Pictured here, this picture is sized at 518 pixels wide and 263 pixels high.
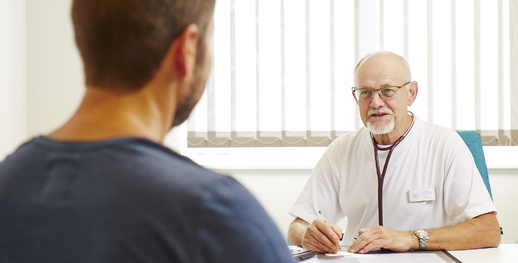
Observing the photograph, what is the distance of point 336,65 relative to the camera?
3.20 m

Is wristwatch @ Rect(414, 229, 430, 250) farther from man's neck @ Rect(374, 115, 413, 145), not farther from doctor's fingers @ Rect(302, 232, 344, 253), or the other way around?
man's neck @ Rect(374, 115, 413, 145)

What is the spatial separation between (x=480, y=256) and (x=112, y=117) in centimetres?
133

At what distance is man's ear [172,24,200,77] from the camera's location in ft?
1.65

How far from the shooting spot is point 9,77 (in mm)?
2748

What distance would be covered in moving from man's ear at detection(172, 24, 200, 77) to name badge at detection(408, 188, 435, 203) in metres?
1.55

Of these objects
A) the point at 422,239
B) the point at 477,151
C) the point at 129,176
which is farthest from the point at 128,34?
the point at 477,151

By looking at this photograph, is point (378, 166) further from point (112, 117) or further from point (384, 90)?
point (112, 117)

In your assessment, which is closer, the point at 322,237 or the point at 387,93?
the point at 322,237

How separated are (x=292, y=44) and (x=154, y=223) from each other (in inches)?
115

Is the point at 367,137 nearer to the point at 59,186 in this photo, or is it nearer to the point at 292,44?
the point at 292,44

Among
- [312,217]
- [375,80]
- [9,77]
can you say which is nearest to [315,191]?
[312,217]

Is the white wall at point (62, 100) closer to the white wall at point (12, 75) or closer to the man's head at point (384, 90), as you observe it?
the white wall at point (12, 75)

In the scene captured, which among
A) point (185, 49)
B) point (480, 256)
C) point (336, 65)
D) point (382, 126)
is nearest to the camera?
point (185, 49)

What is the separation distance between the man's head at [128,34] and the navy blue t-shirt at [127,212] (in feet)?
0.30
